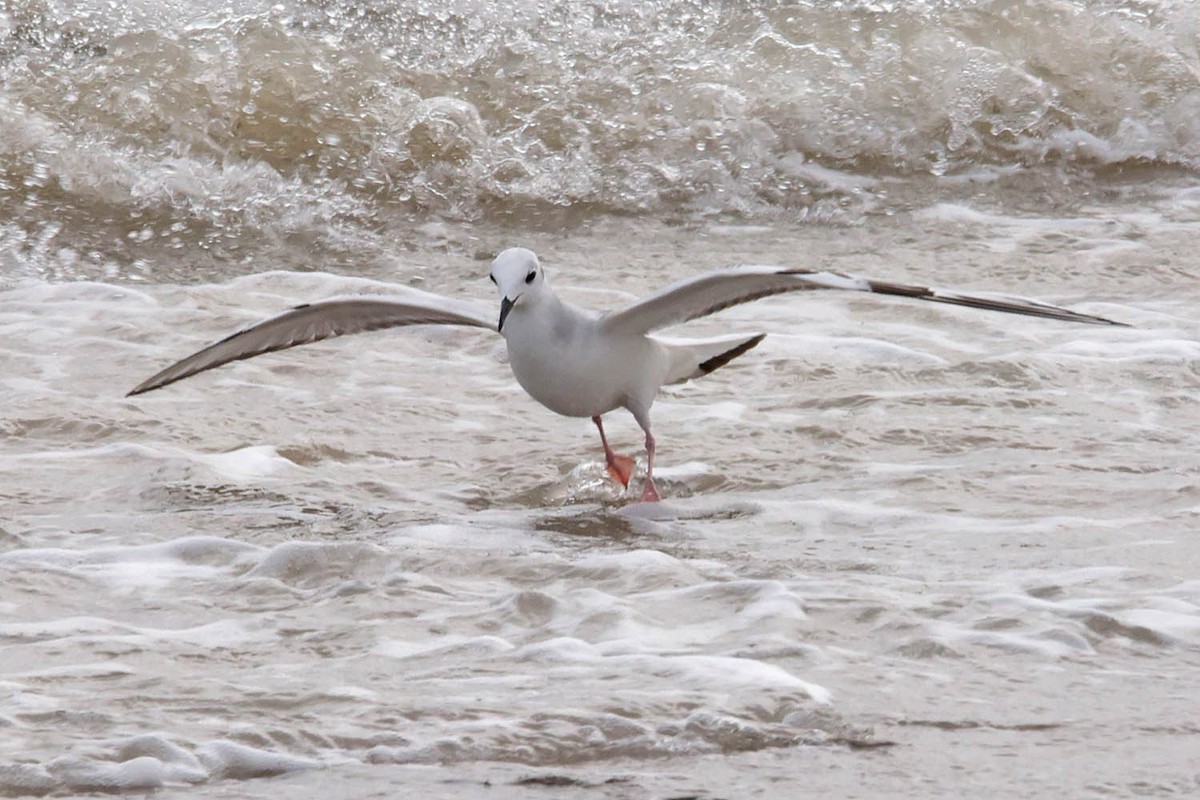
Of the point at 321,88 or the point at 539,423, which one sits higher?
the point at 321,88

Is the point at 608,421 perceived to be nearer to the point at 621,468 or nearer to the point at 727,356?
the point at 727,356

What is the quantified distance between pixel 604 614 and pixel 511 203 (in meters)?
5.70

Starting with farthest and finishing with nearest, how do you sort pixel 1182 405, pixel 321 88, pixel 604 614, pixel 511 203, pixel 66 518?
1. pixel 321 88
2. pixel 511 203
3. pixel 1182 405
4. pixel 66 518
5. pixel 604 614

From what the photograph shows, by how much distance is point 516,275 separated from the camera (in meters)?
5.71

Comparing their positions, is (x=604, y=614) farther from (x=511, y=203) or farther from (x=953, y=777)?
(x=511, y=203)

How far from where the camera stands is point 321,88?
35.0 feet

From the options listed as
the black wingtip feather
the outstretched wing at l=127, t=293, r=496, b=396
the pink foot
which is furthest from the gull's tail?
the outstretched wing at l=127, t=293, r=496, b=396

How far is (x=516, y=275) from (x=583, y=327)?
1.21ft

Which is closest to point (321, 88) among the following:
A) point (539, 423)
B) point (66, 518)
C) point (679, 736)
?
point (539, 423)

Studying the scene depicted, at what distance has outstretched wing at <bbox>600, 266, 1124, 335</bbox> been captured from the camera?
532 centimetres

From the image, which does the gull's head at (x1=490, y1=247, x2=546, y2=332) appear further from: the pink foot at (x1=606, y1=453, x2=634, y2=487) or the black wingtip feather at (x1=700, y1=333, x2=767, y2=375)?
the black wingtip feather at (x1=700, y1=333, x2=767, y2=375)

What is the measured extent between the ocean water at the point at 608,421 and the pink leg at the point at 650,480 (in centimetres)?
7

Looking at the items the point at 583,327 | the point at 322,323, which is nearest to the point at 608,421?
the point at 583,327

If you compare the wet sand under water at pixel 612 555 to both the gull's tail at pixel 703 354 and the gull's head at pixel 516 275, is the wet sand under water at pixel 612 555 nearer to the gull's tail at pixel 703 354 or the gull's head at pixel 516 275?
the gull's tail at pixel 703 354
